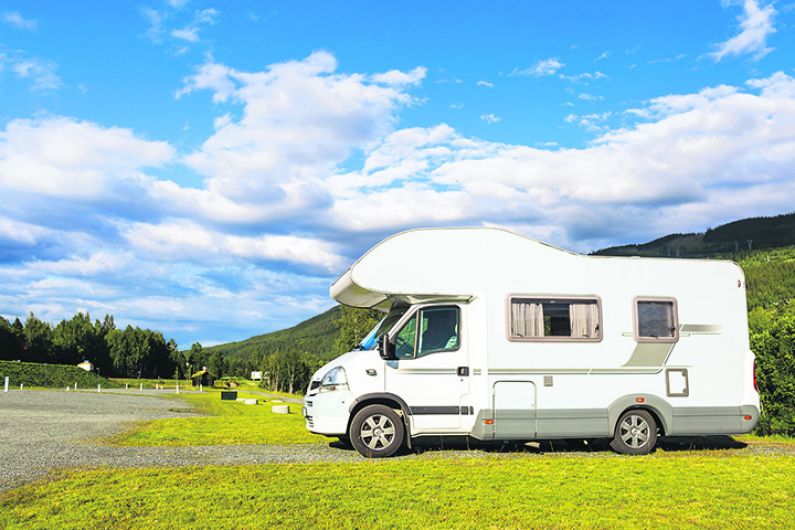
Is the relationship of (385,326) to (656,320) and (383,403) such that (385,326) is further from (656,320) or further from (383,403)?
(656,320)

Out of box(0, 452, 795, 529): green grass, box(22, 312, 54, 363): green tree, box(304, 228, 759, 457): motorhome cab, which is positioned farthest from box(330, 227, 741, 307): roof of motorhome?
box(22, 312, 54, 363): green tree

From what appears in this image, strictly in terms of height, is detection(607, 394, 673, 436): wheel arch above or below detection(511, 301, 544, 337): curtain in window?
below

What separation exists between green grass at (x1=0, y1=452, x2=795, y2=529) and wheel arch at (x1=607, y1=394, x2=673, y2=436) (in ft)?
4.61

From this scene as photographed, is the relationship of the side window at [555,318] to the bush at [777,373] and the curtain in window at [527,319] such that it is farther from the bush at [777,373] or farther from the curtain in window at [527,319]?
the bush at [777,373]

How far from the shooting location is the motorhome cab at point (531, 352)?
10703mm

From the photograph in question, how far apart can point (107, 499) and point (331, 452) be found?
4.48 m

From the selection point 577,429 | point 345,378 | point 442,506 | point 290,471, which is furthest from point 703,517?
point 345,378

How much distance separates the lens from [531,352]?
36.0 ft

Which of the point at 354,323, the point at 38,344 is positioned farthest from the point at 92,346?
the point at 354,323

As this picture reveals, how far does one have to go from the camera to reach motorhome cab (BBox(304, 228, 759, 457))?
35.1ft

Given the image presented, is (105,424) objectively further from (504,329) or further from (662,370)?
(662,370)

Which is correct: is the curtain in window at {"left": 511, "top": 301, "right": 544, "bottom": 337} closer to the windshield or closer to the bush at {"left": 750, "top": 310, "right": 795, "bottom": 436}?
the windshield

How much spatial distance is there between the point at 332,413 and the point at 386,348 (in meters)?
1.38

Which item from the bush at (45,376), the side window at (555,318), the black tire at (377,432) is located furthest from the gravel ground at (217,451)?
the bush at (45,376)
